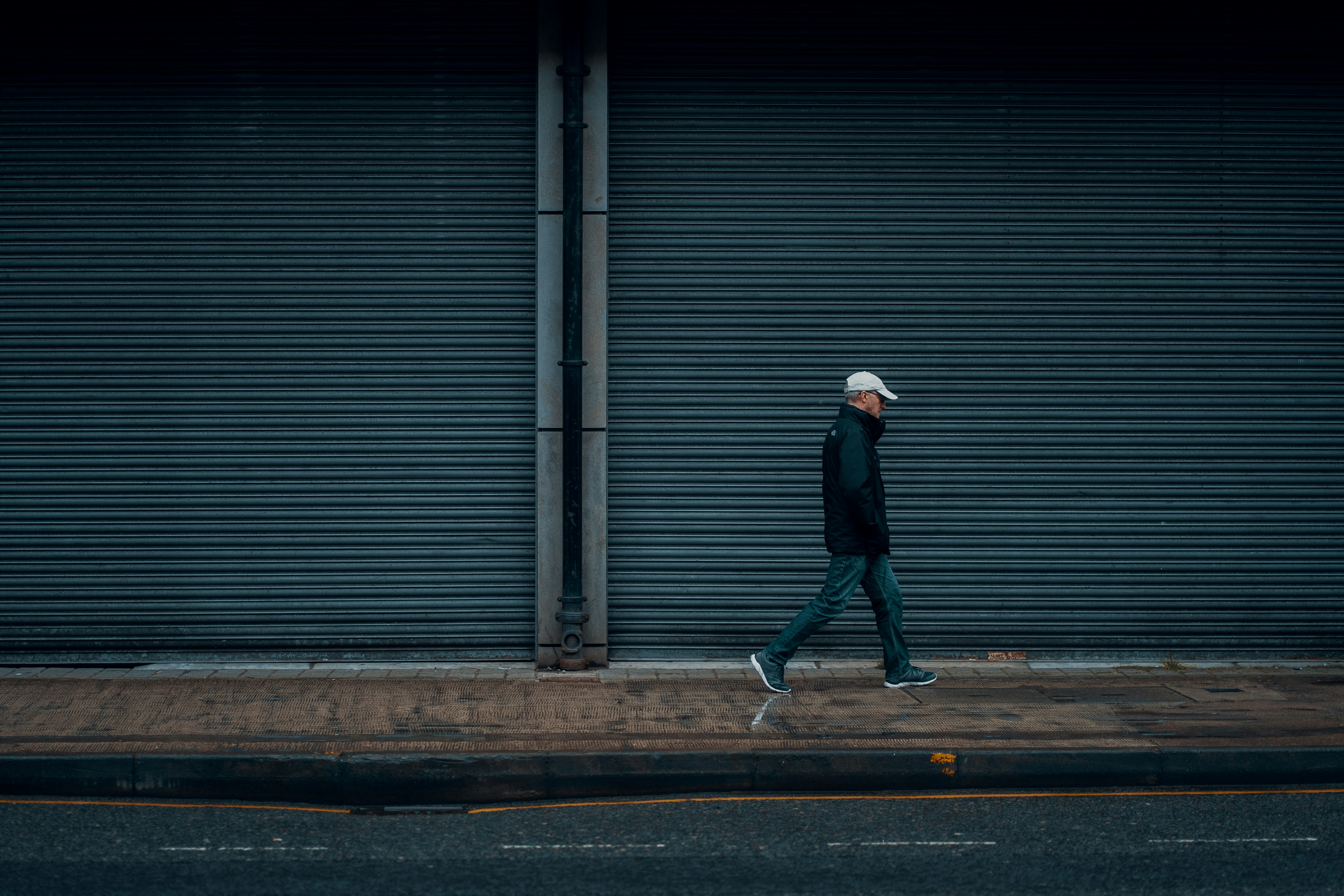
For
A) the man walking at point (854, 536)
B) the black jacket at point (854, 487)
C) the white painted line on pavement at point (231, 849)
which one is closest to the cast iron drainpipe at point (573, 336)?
the man walking at point (854, 536)

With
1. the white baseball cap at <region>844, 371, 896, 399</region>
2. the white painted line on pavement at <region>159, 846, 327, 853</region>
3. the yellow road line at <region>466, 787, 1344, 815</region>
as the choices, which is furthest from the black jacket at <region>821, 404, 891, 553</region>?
the white painted line on pavement at <region>159, 846, 327, 853</region>

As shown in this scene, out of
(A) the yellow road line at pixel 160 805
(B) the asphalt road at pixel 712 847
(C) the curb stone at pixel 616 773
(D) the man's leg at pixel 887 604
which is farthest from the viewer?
(D) the man's leg at pixel 887 604

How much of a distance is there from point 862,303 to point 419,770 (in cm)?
451

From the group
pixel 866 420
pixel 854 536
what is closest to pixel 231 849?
pixel 854 536

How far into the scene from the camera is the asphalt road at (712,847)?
14.1ft

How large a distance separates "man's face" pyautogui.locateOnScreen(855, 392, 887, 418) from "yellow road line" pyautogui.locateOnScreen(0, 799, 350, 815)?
370 centimetres

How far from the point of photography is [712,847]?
15.5ft

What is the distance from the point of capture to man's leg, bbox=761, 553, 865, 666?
6777 millimetres

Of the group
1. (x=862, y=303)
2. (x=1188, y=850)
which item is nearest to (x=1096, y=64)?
(x=862, y=303)

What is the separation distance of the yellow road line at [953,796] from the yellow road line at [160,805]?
0.80 metres

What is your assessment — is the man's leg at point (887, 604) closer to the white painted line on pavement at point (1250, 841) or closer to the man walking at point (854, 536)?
the man walking at point (854, 536)

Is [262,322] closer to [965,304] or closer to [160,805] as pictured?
[160,805]

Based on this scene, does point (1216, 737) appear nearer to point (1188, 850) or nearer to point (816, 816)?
point (1188, 850)

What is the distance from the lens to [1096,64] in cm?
800
